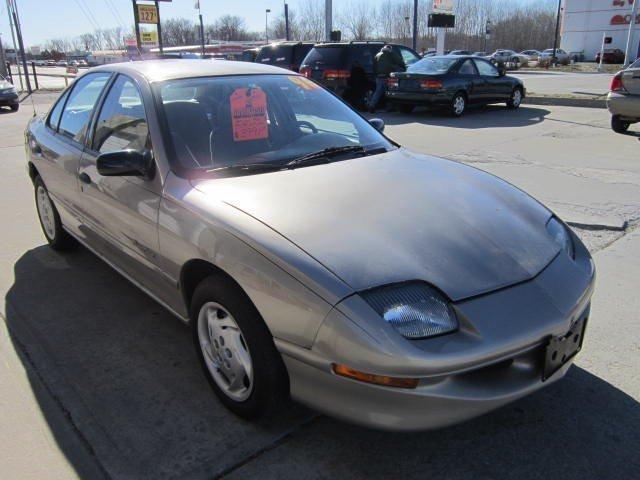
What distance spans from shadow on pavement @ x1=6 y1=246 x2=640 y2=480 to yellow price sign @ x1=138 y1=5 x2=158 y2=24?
76.4 ft

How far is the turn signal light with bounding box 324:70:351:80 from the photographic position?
13.9 m

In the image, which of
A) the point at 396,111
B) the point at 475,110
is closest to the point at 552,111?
the point at 475,110

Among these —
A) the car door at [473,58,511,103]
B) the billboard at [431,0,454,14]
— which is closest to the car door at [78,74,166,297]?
the car door at [473,58,511,103]

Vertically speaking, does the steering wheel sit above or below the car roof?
below

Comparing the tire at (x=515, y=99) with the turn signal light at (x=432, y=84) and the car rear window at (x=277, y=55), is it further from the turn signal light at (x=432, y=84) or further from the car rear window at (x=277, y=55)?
the car rear window at (x=277, y=55)

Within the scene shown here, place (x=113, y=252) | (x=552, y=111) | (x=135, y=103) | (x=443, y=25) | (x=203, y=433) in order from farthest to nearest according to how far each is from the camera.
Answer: (x=443, y=25) → (x=552, y=111) → (x=113, y=252) → (x=135, y=103) → (x=203, y=433)

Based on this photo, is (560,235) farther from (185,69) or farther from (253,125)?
(185,69)

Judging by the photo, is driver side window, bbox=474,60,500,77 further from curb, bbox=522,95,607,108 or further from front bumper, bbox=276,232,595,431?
front bumper, bbox=276,232,595,431

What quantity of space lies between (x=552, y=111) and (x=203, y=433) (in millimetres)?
14023

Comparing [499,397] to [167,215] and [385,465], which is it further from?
[167,215]

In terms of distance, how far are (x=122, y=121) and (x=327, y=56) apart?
37.6 ft

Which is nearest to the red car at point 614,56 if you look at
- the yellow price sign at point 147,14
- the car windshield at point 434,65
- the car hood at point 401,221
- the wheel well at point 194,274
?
the yellow price sign at point 147,14

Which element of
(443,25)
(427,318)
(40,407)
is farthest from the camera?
(443,25)

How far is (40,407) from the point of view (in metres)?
2.66
